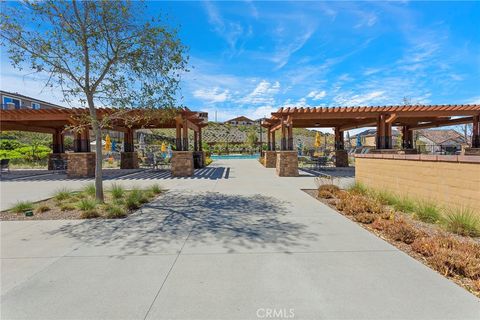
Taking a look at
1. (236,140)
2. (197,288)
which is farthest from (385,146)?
(236,140)

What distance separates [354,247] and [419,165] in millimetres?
3619

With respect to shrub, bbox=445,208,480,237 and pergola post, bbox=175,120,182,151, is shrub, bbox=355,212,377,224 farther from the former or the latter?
pergola post, bbox=175,120,182,151

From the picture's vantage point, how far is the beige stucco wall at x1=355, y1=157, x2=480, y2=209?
15.6 ft

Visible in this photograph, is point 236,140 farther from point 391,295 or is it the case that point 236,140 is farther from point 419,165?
point 391,295

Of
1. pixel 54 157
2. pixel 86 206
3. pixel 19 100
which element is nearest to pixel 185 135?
pixel 86 206

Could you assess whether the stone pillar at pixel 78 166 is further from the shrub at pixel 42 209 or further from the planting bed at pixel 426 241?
the planting bed at pixel 426 241

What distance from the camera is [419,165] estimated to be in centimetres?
621

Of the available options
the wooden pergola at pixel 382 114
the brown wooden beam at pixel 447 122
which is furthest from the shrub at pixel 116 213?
the brown wooden beam at pixel 447 122

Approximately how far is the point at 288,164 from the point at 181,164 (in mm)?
5580

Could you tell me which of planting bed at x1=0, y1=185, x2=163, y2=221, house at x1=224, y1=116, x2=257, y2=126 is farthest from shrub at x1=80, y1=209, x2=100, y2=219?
house at x1=224, y1=116, x2=257, y2=126

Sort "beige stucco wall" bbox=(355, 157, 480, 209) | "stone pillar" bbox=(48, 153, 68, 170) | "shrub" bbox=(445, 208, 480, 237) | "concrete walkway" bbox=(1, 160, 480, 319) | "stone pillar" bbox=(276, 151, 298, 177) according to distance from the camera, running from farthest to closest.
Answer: "stone pillar" bbox=(48, 153, 68, 170), "stone pillar" bbox=(276, 151, 298, 177), "beige stucco wall" bbox=(355, 157, 480, 209), "shrub" bbox=(445, 208, 480, 237), "concrete walkway" bbox=(1, 160, 480, 319)

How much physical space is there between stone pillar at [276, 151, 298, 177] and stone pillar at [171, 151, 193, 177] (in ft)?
15.7

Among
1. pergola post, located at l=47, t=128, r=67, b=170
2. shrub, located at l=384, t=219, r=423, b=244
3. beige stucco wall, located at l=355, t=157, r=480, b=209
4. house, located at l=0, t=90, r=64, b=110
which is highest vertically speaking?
house, located at l=0, t=90, r=64, b=110

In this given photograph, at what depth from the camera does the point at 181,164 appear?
13891 millimetres
